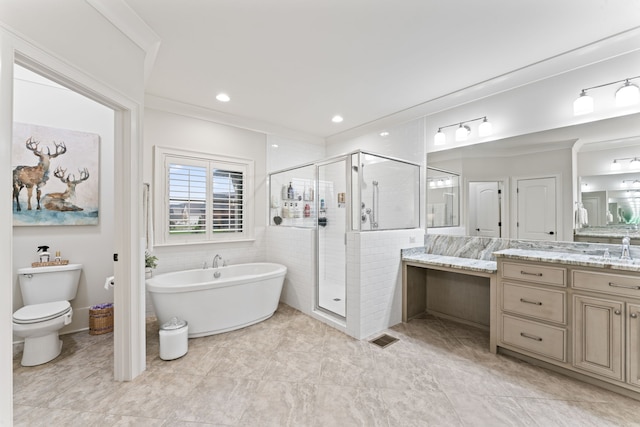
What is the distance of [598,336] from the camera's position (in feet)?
6.42

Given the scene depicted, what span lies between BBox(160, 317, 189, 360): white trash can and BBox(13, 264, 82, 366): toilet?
861 millimetres

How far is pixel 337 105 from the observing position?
358cm

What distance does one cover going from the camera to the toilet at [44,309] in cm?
222

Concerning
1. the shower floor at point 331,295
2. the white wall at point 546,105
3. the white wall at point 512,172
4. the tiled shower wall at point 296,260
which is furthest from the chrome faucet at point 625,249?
the tiled shower wall at point 296,260

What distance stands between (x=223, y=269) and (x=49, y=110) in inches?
100

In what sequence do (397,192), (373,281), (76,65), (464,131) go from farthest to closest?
(397,192) < (464,131) < (373,281) < (76,65)

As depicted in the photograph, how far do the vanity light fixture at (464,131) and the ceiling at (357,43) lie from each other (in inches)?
12.2

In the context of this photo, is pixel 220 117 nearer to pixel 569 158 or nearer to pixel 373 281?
pixel 373 281

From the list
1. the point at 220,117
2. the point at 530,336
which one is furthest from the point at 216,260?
the point at 530,336

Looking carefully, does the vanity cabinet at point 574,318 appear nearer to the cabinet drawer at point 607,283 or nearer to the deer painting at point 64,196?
the cabinet drawer at point 607,283

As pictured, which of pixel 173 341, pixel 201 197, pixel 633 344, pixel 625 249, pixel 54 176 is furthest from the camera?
pixel 201 197

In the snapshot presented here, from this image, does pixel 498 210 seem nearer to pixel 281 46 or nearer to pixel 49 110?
pixel 281 46

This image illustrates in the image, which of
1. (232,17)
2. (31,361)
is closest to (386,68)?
(232,17)

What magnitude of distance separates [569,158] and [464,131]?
1.00 meters
